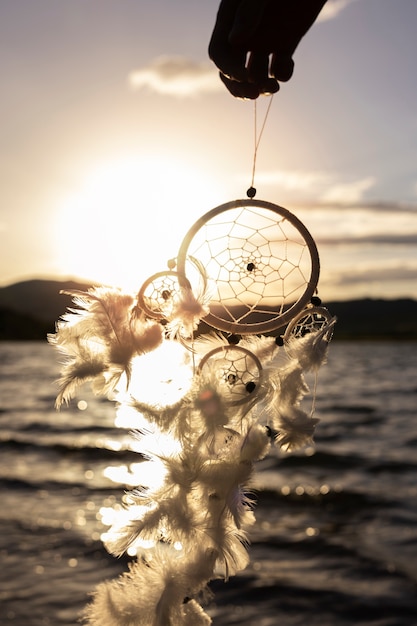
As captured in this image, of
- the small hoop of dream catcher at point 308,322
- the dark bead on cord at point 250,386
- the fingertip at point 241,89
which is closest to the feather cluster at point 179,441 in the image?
the dark bead on cord at point 250,386

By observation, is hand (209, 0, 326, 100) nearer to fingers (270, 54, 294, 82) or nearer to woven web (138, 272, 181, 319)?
fingers (270, 54, 294, 82)

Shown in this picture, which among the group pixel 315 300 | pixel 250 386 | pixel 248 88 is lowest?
pixel 250 386

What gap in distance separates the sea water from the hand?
5.72 meters

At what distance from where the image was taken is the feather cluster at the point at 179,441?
2.82m

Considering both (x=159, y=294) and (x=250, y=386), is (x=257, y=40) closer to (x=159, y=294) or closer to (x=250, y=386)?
(x=159, y=294)

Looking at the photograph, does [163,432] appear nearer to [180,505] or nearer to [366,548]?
[180,505]

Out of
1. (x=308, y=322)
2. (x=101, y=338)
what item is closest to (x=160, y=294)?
(x=101, y=338)

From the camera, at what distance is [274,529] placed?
11992 millimetres

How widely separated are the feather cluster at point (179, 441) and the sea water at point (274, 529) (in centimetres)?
432

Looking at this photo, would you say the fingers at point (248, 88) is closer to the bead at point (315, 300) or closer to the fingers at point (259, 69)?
the fingers at point (259, 69)

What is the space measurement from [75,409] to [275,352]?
2691cm

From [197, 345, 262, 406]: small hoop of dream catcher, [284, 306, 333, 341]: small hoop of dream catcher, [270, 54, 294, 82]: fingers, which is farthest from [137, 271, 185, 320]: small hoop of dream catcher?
[270, 54, 294, 82]: fingers

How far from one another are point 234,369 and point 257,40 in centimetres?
131

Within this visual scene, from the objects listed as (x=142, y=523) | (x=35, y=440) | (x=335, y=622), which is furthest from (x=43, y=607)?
(x=35, y=440)
